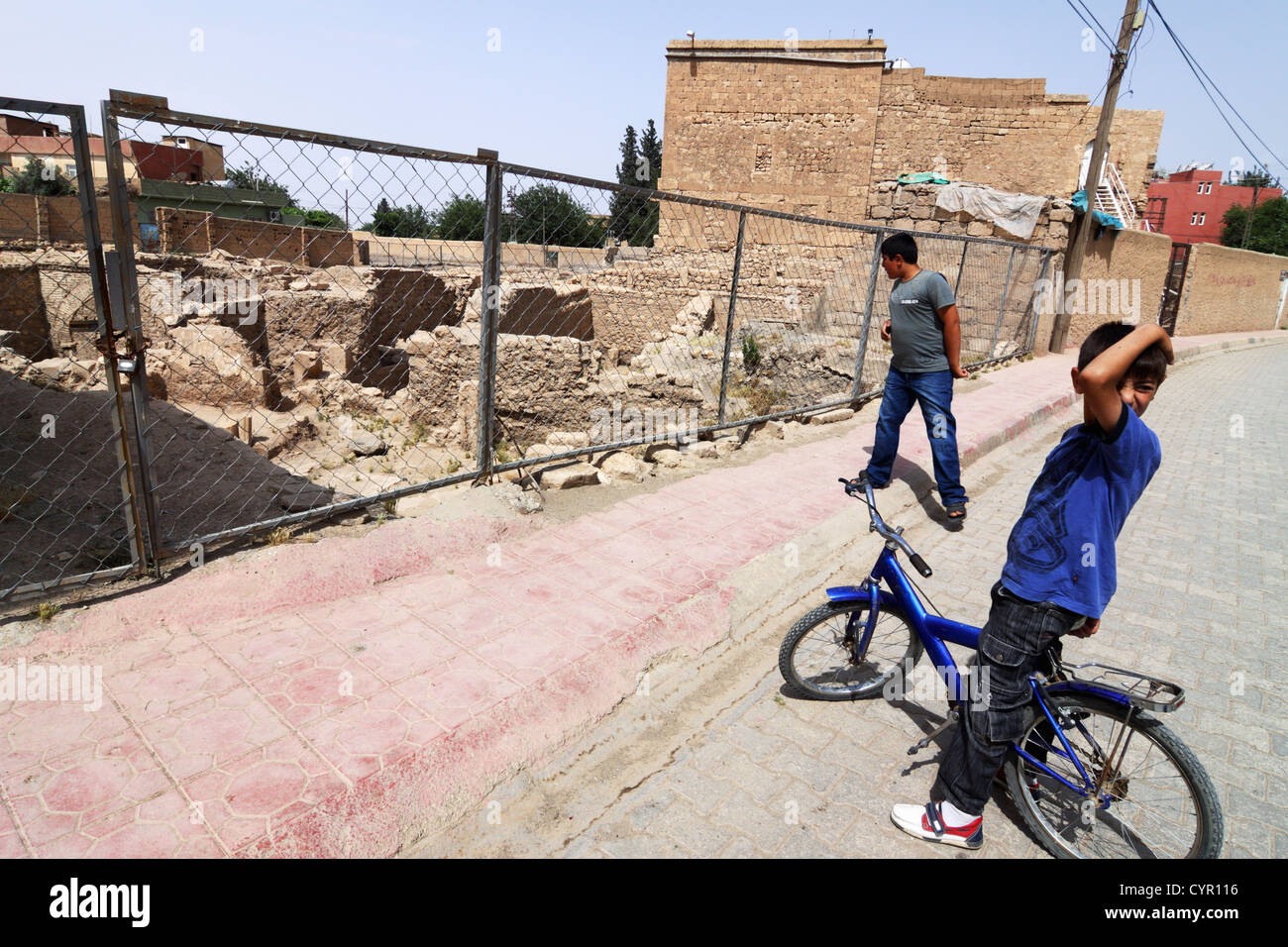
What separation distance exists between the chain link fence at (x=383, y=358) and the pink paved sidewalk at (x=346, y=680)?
451 millimetres

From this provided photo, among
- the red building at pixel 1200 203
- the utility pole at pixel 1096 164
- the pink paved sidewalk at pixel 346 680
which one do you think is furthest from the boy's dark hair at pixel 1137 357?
the red building at pixel 1200 203

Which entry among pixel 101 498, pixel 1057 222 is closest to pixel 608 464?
pixel 101 498

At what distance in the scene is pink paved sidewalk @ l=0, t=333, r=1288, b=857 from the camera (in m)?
2.20

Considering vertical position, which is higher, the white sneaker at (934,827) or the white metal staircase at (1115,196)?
the white metal staircase at (1115,196)

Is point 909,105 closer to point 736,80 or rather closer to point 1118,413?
point 736,80

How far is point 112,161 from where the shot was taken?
2844 millimetres

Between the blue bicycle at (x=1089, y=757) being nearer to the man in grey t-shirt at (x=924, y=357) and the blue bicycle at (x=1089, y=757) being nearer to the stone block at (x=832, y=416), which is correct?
the man in grey t-shirt at (x=924, y=357)

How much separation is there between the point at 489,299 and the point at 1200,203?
6427cm

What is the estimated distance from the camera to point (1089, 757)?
2.39m

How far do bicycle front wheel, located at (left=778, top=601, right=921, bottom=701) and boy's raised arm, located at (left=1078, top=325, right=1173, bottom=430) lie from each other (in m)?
1.23

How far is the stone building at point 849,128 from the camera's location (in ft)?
69.3

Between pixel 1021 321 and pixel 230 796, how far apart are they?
1451 centimetres

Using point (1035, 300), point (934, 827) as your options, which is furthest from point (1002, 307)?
point (934, 827)

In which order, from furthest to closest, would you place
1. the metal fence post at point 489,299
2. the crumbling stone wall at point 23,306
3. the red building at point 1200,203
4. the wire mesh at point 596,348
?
the red building at point 1200,203, the crumbling stone wall at point 23,306, the wire mesh at point 596,348, the metal fence post at point 489,299
